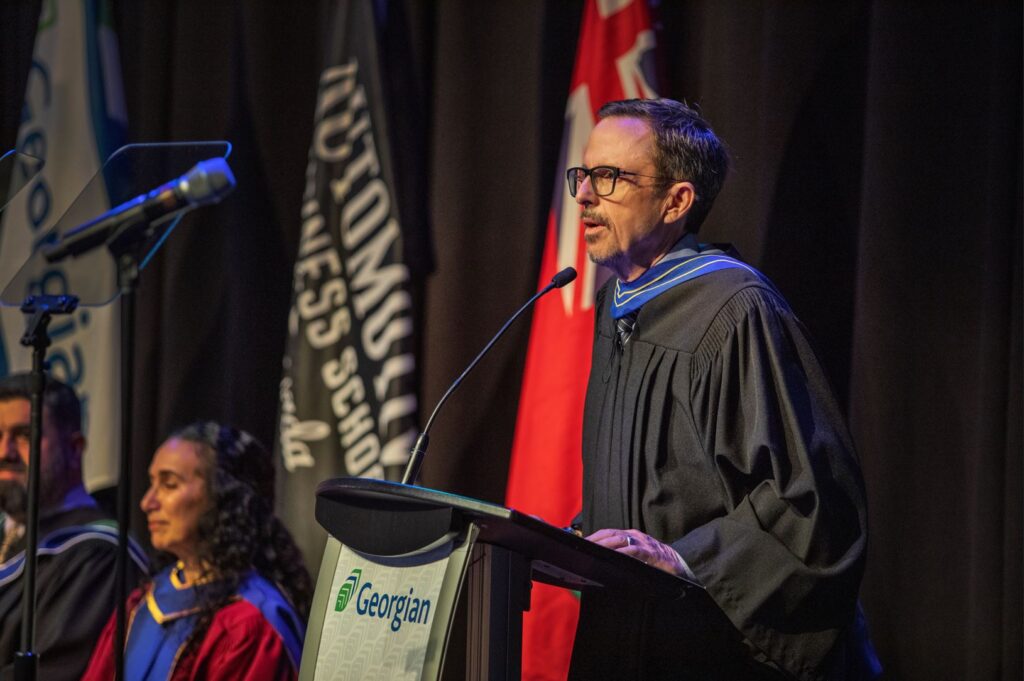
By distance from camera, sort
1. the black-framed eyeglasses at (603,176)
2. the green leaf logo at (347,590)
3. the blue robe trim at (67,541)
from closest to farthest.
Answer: the green leaf logo at (347,590) → the black-framed eyeglasses at (603,176) → the blue robe trim at (67,541)

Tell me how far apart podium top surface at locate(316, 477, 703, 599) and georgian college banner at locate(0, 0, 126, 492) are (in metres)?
2.14

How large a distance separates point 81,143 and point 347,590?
2.47 metres

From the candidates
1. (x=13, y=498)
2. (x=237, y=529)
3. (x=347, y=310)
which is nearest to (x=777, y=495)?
(x=237, y=529)

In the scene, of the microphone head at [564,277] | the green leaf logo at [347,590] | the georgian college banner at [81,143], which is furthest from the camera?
the georgian college banner at [81,143]

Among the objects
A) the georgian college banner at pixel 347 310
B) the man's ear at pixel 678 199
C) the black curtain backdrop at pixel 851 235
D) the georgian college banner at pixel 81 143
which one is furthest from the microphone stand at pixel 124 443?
the georgian college banner at pixel 81 143

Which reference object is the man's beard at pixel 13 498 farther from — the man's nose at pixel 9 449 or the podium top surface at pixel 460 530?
the podium top surface at pixel 460 530

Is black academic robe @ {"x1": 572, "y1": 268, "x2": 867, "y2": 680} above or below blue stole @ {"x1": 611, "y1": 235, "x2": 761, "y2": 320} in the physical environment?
below

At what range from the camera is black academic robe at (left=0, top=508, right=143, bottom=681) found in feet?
10.2

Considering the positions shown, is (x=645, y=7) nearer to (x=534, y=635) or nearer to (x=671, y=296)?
(x=671, y=296)

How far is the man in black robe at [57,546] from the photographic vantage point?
124 inches

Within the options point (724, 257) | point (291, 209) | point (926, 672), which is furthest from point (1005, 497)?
point (291, 209)

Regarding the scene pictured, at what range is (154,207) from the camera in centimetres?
166

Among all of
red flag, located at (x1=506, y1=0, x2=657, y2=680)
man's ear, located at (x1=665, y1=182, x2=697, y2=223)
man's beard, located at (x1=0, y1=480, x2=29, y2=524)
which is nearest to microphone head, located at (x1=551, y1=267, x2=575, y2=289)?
man's ear, located at (x1=665, y1=182, x2=697, y2=223)

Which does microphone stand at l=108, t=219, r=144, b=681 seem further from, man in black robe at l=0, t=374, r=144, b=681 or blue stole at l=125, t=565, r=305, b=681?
man in black robe at l=0, t=374, r=144, b=681
